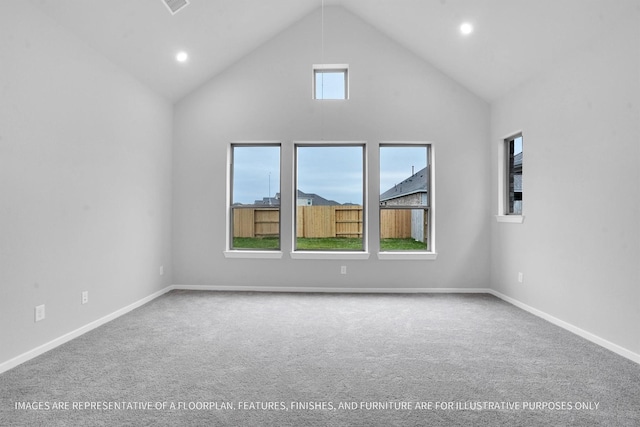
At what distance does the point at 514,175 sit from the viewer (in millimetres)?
4199

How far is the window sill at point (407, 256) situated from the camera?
4.46 metres

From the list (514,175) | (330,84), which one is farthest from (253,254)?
(514,175)

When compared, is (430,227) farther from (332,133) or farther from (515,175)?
(332,133)

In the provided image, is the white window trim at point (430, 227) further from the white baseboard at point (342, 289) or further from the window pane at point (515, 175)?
the window pane at point (515, 175)

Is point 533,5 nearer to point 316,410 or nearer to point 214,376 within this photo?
point 316,410

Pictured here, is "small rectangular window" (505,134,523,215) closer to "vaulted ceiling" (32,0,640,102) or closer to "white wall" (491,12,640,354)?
"white wall" (491,12,640,354)

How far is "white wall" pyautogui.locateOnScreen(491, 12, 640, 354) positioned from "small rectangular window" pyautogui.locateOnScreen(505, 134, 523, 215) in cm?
28

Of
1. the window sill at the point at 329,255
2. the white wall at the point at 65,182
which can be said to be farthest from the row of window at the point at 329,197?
the white wall at the point at 65,182

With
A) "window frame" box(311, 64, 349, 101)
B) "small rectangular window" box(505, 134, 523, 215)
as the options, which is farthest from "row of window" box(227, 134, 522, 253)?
"small rectangular window" box(505, 134, 523, 215)

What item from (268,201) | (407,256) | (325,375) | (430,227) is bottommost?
(325,375)

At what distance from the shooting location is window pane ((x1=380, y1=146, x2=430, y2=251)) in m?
4.65

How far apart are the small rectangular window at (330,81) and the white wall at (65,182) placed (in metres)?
2.19

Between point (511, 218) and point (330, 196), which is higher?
point (330, 196)

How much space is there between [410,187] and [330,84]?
1849 mm
